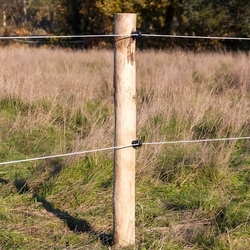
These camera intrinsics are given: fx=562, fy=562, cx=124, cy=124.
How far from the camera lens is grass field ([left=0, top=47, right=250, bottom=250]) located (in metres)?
3.67

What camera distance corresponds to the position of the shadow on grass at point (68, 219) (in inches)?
142

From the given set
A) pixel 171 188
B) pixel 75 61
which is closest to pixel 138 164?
pixel 171 188

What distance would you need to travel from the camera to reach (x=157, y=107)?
6488 mm

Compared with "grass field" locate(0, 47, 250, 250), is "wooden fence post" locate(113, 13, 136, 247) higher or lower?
higher

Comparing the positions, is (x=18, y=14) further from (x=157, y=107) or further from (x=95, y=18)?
(x=157, y=107)

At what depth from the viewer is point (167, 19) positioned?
77.1 feet

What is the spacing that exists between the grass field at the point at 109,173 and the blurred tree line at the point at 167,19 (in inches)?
514

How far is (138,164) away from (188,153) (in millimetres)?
564

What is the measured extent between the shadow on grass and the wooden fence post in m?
0.19

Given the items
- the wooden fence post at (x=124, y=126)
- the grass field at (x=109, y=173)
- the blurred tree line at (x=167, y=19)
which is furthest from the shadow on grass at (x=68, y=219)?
the blurred tree line at (x=167, y=19)

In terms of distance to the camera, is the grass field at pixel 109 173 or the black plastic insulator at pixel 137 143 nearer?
the black plastic insulator at pixel 137 143

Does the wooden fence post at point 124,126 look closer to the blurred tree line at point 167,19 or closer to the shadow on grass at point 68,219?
the shadow on grass at point 68,219

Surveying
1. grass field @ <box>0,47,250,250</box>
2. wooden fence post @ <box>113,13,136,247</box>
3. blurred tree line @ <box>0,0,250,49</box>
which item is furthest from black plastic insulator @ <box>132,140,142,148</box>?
blurred tree line @ <box>0,0,250,49</box>

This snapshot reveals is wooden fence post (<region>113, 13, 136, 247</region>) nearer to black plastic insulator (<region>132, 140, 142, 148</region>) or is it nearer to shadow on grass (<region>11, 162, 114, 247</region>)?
black plastic insulator (<region>132, 140, 142, 148</region>)
